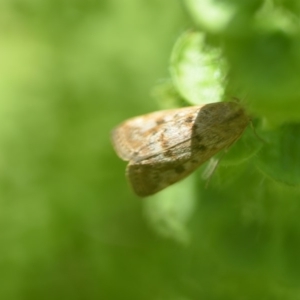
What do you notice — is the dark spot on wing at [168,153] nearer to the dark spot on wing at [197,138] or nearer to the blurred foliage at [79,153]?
the dark spot on wing at [197,138]

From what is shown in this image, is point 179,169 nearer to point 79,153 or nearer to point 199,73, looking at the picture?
point 199,73

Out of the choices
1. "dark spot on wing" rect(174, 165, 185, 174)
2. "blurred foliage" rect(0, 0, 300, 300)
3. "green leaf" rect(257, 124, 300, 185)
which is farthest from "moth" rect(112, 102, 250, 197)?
"blurred foliage" rect(0, 0, 300, 300)

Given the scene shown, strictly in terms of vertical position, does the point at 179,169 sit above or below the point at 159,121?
below

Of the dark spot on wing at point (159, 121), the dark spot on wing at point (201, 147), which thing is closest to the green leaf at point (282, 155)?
the dark spot on wing at point (201, 147)

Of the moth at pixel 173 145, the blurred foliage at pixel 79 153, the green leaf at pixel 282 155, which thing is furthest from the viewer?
the blurred foliage at pixel 79 153

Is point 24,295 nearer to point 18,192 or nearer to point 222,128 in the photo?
point 18,192

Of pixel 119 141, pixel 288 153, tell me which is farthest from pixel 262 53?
pixel 119 141

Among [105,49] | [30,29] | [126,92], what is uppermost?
[30,29]

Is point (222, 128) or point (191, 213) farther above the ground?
point (222, 128)

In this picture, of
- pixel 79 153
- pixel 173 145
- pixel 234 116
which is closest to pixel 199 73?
pixel 234 116
